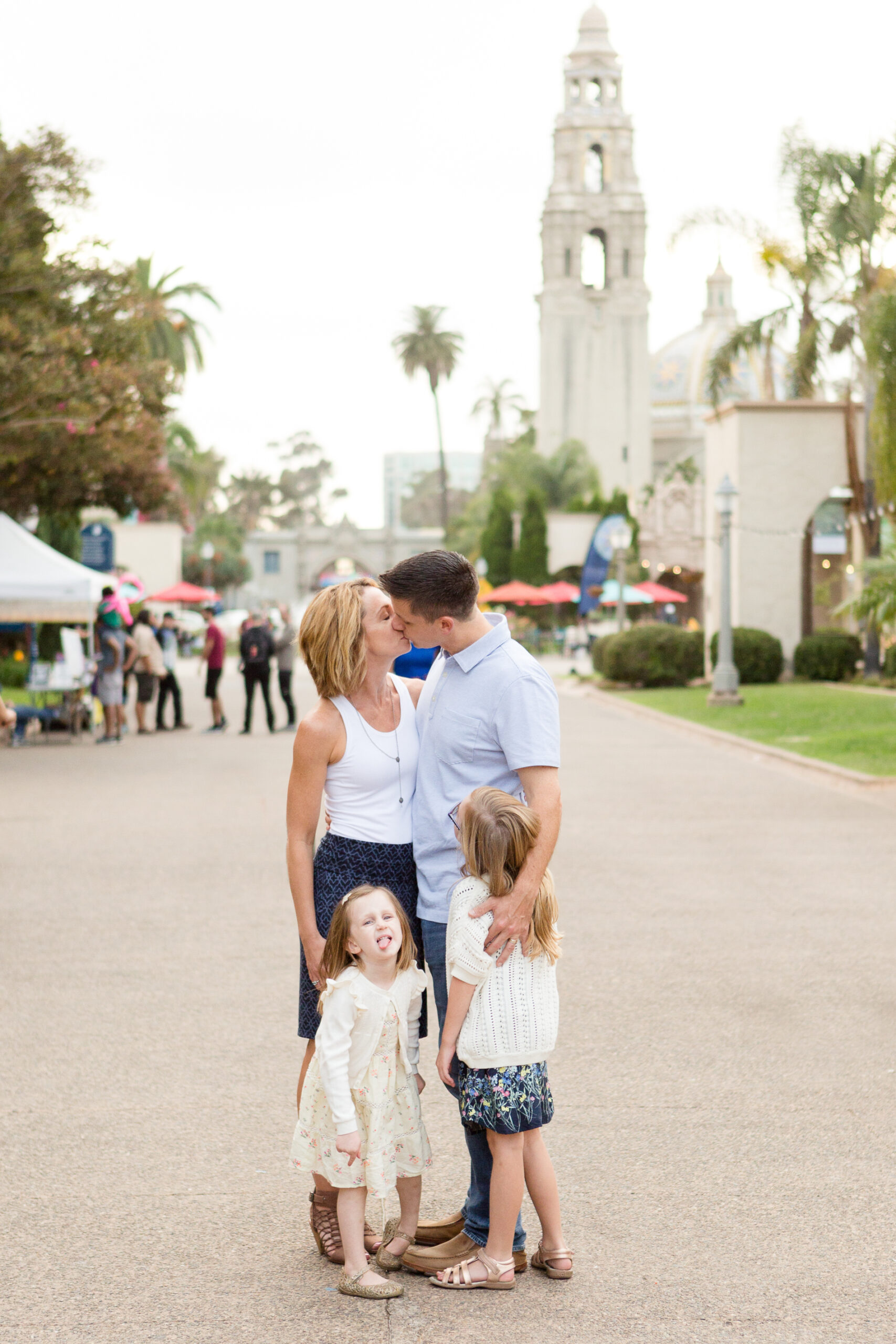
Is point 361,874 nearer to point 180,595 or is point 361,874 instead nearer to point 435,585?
point 435,585

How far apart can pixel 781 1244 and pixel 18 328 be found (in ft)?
51.8

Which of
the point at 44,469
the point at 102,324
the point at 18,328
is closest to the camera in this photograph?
the point at 18,328

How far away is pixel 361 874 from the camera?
387cm

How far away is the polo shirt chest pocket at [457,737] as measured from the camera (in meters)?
3.69

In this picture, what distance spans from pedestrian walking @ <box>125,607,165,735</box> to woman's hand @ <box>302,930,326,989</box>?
56.7ft

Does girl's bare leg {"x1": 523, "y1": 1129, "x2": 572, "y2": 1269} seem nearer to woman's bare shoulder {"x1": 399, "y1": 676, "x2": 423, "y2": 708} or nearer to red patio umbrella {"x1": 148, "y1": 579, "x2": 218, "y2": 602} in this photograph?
woman's bare shoulder {"x1": 399, "y1": 676, "x2": 423, "y2": 708}

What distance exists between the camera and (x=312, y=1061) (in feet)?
12.2

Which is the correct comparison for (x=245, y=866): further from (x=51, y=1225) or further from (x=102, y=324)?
(x=102, y=324)

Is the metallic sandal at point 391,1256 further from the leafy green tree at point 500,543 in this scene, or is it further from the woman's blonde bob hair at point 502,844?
the leafy green tree at point 500,543

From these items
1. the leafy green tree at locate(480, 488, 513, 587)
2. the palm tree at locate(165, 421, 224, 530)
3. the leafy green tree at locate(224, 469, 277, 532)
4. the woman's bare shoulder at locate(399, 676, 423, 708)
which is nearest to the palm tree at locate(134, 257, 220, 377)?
the palm tree at locate(165, 421, 224, 530)

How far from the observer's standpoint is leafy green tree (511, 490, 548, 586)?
6556 cm

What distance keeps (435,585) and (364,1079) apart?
4.00 ft

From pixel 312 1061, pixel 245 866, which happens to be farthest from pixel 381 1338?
pixel 245 866

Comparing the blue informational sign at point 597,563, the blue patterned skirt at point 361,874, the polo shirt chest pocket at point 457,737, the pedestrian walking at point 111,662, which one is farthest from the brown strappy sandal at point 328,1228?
the blue informational sign at point 597,563
